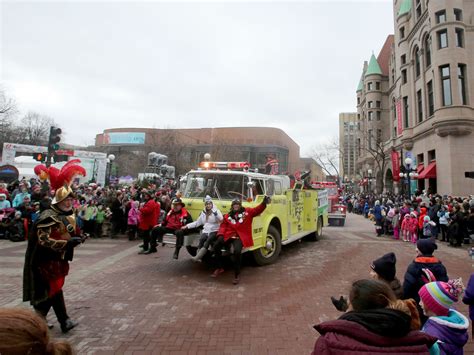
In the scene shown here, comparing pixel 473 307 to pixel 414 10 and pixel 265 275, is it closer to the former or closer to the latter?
pixel 265 275

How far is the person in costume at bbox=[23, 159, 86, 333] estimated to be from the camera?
3.74 m

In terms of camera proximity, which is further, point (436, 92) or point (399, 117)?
point (399, 117)

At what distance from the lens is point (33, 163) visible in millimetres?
27281

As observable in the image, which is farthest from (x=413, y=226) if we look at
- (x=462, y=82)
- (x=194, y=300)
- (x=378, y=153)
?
(x=378, y=153)

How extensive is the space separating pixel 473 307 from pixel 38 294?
5179 mm

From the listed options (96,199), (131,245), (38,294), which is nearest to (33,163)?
(96,199)

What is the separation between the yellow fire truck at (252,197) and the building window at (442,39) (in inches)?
845

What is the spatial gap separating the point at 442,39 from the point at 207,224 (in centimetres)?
2527

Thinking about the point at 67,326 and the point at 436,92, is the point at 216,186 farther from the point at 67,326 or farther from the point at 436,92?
the point at 436,92

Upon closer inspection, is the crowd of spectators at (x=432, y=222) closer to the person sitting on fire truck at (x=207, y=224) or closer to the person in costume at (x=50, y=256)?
the person sitting on fire truck at (x=207, y=224)

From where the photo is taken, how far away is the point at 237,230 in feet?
21.2

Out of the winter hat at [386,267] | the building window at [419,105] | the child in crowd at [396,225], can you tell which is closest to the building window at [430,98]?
the building window at [419,105]

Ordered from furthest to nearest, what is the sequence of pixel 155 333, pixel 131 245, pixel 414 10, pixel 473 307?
pixel 414 10 < pixel 131 245 < pixel 155 333 < pixel 473 307

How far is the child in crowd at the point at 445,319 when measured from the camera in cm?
235
